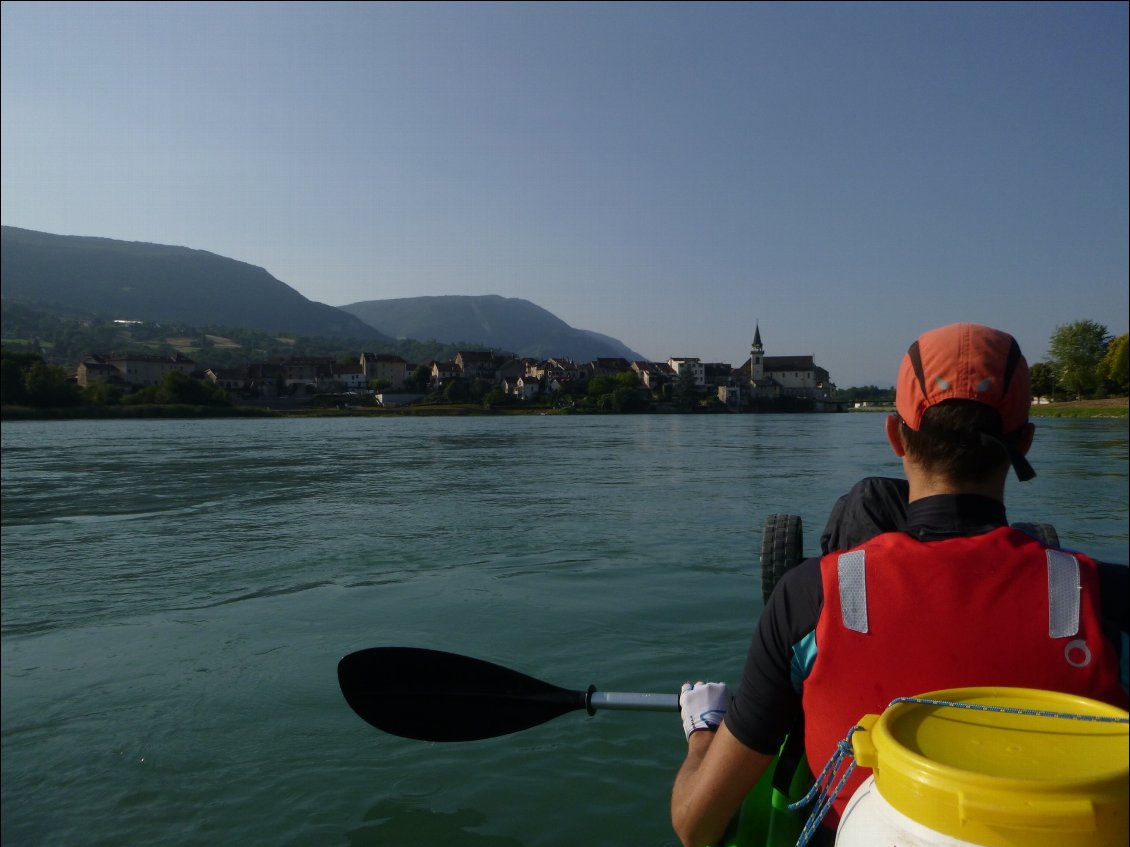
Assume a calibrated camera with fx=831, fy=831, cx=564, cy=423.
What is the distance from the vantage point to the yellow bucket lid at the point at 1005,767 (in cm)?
116

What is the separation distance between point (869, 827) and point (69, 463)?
1074 inches

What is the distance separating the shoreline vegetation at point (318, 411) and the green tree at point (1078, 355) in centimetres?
387

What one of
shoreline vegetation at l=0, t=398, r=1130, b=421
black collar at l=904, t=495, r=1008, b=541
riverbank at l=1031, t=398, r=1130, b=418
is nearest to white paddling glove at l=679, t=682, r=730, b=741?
black collar at l=904, t=495, r=1008, b=541

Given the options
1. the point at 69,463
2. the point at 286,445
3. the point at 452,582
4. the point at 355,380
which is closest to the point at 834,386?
the point at 355,380

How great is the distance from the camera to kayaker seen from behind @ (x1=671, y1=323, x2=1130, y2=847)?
1.55 meters

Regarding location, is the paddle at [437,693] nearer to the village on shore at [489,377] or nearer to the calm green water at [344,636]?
the calm green water at [344,636]

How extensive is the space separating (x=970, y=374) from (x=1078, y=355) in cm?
9669

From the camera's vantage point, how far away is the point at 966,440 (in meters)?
1.82

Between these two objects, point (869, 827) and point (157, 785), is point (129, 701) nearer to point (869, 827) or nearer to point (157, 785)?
point (157, 785)

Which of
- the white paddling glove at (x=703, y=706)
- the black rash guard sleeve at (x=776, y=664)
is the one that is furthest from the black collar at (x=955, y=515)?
the white paddling glove at (x=703, y=706)

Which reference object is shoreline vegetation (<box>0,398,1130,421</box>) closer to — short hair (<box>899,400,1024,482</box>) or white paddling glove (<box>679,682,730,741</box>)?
white paddling glove (<box>679,682,730,741</box>)

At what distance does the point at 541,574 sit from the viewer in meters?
9.16

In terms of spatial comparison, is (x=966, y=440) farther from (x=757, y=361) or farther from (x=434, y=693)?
(x=757, y=361)

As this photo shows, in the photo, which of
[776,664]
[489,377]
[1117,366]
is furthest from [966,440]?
[489,377]
